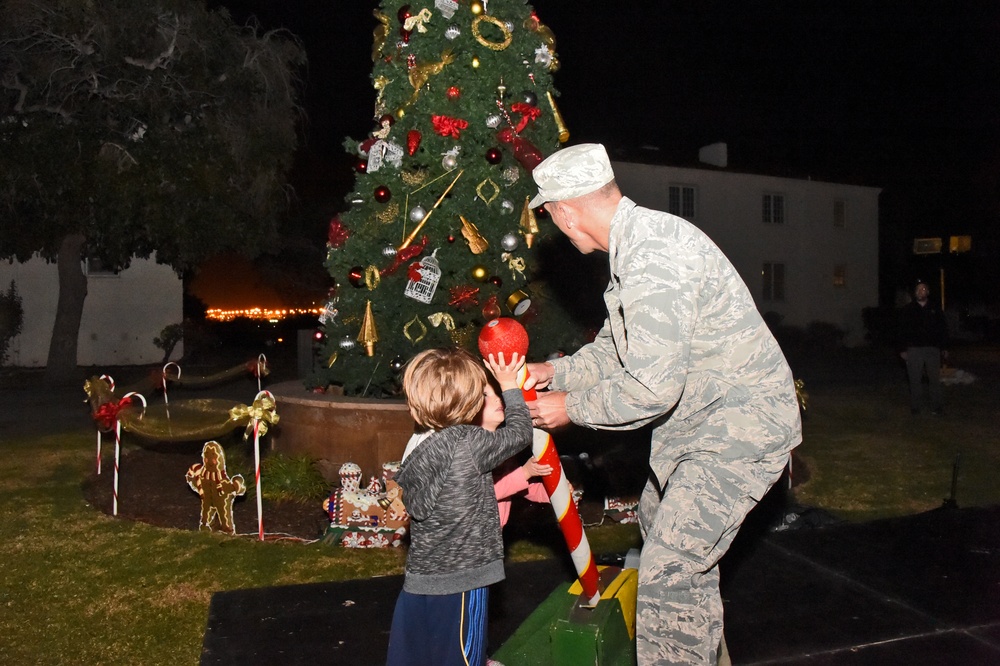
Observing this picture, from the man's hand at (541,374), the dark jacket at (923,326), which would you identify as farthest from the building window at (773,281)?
the man's hand at (541,374)

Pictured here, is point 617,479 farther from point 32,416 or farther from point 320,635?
point 32,416

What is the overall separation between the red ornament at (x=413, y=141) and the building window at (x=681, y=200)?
75.5 feet

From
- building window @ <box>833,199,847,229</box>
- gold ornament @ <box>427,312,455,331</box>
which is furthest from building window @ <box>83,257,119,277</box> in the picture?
building window @ <box>833,199,847,229</box>

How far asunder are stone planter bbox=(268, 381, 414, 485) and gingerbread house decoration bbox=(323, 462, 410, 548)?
112cm

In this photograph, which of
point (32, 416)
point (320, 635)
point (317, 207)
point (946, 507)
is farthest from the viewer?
point (317, 207)

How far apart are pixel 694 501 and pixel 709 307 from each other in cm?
67

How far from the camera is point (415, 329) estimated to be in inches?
314

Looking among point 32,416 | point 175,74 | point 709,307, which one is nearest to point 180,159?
point 175,74

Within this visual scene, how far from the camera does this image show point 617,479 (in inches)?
283

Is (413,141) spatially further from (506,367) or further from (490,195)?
(506,367)

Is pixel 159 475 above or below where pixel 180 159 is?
below

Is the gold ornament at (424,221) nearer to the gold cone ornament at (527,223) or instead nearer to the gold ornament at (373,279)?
the gold ornament at (373,279)

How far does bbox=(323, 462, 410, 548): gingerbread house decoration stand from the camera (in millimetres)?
6012

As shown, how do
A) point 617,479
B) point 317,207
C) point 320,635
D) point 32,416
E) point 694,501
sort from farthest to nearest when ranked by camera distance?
1. point 317,207
2. point 32,416
3. point 617,479
4. point 320,635
5. point 694,501
